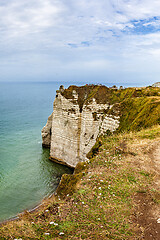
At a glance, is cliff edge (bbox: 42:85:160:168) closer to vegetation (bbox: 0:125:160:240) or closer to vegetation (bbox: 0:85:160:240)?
vegetation (bbox: 0:85:160:240)

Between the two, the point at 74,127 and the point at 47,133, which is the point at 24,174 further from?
the point at 47,133

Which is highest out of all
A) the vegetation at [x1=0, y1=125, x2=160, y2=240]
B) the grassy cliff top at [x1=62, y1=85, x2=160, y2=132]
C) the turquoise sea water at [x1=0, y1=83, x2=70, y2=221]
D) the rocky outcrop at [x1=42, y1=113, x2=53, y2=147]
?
the grassy cliff top at [x1=62, y1=85, x2=160, y2=132]

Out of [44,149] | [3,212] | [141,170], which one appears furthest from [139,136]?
[44,149]

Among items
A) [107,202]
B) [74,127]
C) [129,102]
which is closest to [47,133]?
[74,127]

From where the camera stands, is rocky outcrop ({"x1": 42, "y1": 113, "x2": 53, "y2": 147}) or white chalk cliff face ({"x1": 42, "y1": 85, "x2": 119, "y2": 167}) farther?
rocky outcrop ({"x1": 42, "y1": 113, "x2": 53, "y2": 147})

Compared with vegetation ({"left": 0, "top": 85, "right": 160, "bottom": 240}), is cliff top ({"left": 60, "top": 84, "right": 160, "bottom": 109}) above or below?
above

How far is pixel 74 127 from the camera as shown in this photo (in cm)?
2688

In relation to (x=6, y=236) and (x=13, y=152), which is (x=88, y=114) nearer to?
(x=13, y=152)

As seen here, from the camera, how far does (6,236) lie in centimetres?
591

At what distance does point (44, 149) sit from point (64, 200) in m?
27.3

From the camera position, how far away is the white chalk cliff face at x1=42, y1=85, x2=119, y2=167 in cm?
2561

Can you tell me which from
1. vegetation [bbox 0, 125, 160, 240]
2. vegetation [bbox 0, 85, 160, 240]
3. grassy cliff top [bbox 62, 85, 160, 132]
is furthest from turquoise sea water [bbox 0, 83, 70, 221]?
vegetation [bbox 0, 125, 160, 240]

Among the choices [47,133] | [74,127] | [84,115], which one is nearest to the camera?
[84,115]

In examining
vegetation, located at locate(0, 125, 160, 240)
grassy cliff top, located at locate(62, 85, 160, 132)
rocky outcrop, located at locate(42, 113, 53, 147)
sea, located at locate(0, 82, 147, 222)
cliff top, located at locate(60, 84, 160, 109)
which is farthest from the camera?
rocky outcrop, located at locate(42, 113, 53, 147)
